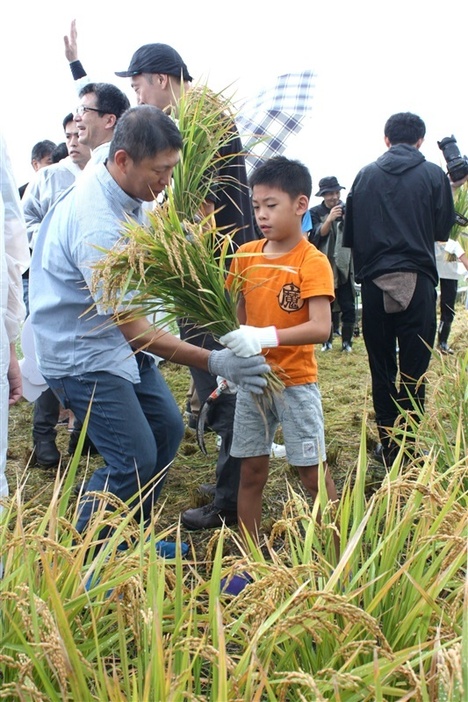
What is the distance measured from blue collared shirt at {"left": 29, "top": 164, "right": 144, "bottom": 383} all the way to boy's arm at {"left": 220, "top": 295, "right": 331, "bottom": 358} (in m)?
0.40

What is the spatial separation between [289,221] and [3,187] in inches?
43.2

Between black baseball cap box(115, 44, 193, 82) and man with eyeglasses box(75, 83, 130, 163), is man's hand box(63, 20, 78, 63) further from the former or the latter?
black baseball cap box(115, 44, 193, 82)

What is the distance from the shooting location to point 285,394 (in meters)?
2.63

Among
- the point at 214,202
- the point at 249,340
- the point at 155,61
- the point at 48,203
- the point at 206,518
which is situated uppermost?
the point at 155,61

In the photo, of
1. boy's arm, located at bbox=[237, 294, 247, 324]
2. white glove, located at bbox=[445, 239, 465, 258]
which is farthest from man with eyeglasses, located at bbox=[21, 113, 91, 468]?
white glove, located at bbox=[445, 239, 465, 258]

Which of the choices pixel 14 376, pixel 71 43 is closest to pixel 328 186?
pixel 71 43

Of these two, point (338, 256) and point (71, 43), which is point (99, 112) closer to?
point (71, 43)

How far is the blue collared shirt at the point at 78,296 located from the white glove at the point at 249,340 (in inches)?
14.8

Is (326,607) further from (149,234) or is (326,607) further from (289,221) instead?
(289,221)

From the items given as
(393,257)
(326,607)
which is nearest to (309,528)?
(326,607)

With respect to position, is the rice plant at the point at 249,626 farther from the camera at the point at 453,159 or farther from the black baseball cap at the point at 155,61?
the camera at the point at 453,159

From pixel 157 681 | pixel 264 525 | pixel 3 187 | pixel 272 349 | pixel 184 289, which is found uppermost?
pixel 3 187

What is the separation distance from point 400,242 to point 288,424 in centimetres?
163

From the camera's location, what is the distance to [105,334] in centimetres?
244
